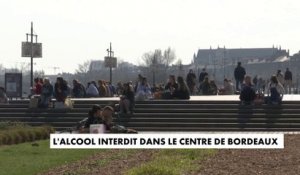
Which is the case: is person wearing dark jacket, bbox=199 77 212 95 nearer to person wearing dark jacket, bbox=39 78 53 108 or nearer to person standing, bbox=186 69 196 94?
person standing, bbox=186 69 196 94

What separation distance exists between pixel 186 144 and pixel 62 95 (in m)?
16.1

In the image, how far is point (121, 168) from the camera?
42.4 ft

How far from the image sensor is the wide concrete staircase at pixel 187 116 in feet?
88.8

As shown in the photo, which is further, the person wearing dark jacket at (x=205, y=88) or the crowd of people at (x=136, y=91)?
the person wearing dark jacket at (x=205, y=88)

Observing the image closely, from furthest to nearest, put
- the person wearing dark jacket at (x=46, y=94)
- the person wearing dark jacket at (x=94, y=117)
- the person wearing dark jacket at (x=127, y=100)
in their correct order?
the person wearing dark jacket at (x=46, y=94) → the person wearing dark jacket at (x=127, y=100) → the person wearing dark jacket at (x=94, y=117)

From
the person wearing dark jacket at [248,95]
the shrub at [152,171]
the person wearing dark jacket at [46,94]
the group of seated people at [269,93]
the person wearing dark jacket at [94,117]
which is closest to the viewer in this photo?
the shrub at [152,171]

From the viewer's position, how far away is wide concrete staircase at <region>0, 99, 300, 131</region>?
88.8 ft

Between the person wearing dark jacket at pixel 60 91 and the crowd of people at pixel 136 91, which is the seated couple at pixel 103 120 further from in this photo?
Result: the person wearing dark jacket at pixel 60 91

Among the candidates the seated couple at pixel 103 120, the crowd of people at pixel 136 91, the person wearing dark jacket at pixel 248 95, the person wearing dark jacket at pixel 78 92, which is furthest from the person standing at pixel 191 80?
the seated couple at pixel 103 120

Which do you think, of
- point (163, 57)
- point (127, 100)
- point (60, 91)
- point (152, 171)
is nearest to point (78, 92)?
point (60, 91)

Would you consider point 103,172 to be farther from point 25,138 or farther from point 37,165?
point 25,138

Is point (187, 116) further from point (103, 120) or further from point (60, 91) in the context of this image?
point (103, 120)

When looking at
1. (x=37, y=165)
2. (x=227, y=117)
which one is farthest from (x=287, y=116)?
(x=37, y=165)

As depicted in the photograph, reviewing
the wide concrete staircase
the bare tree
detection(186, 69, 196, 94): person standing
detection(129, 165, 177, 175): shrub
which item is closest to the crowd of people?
the wide concrete staircase
